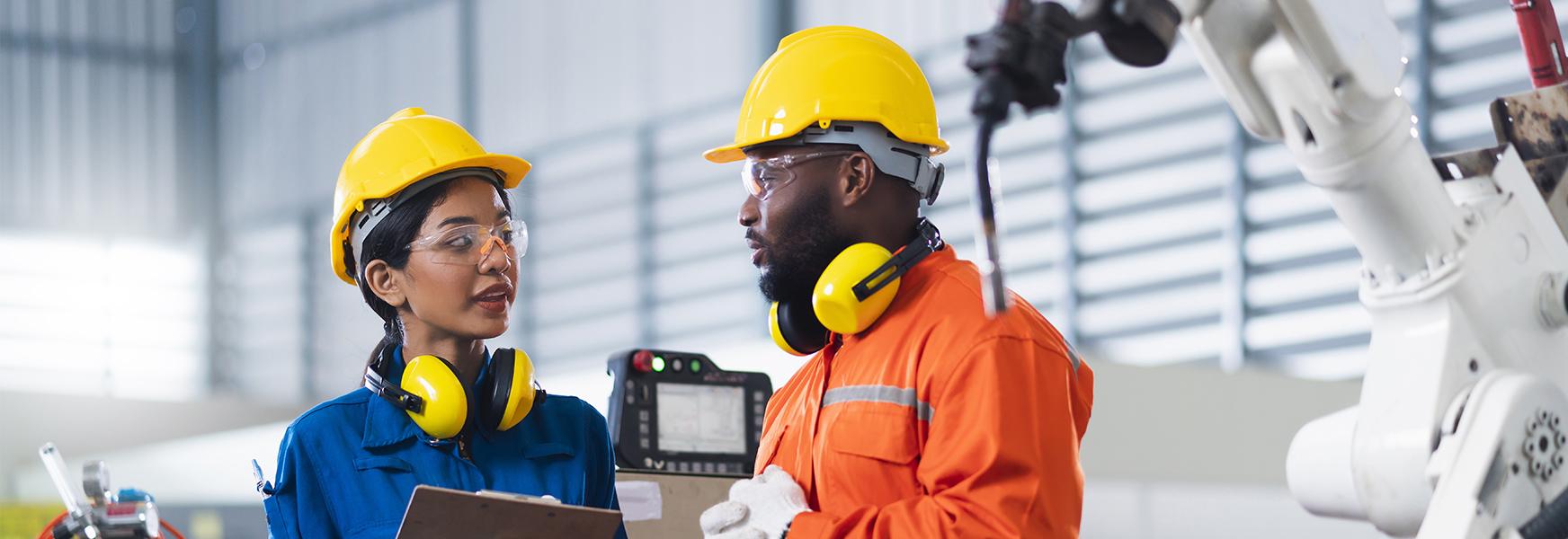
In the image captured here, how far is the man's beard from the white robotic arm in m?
0.67

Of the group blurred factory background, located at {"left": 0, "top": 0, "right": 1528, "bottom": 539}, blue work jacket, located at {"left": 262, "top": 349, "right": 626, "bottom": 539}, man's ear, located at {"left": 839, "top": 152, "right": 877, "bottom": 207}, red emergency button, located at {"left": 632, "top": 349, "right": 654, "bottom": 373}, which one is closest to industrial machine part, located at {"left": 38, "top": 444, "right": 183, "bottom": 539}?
blue work jacket, located at {"left": 262, "top": 349, "right": 626, "bottom": 539}

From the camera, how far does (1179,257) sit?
5156 mm

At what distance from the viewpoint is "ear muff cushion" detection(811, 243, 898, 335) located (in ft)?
5.68

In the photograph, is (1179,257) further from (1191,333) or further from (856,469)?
(856,469)

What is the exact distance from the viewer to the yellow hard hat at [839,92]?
191 cm

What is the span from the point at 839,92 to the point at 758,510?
0.64 metres

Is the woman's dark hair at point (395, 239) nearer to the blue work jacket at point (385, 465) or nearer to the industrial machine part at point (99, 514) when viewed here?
the blue work jacket at point (385, 465)

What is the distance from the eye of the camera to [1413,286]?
1.37 m

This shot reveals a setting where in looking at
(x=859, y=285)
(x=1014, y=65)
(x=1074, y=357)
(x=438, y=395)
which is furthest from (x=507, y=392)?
(x=1014, y=65)

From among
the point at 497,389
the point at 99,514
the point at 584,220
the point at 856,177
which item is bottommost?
the point at 584,220

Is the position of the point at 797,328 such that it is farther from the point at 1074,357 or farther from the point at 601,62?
the point at 601,62

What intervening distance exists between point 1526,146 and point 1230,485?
108 inches

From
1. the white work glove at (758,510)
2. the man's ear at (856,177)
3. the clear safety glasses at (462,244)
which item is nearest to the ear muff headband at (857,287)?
the man's ear at (856,177)

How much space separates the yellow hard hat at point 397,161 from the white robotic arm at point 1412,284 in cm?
127
